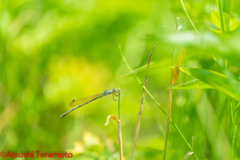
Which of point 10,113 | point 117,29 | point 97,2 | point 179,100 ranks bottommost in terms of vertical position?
point 10,113

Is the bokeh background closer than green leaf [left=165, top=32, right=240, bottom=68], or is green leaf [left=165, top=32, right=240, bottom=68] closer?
green leaf [left=165, top=32, right=240, bottom=68]

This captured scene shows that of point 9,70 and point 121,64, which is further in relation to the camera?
point 121,64

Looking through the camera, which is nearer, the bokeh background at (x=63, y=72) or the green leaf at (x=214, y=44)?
the green leaf at (x=214, y=44)

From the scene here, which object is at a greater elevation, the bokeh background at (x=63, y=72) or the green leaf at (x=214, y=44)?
the green leaf at (x=214, y=44)

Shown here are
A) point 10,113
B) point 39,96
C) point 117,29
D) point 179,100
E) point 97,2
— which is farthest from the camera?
point 117,29

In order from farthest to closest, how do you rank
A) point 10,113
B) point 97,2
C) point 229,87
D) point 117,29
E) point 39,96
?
point 117,29 < point 97,2 < point 39,96 < point 10,113 < point 229,87

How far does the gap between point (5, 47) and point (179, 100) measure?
3.40 feet

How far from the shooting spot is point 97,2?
156 cm

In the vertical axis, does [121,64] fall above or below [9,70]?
below

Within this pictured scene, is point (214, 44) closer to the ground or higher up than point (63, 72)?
higher up

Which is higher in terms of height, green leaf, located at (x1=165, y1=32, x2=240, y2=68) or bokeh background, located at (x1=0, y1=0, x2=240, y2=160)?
green leaf, located at (x1=165, y1=32, x2=240, y2=68)

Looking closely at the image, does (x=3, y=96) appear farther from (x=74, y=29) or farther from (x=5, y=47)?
(x=74, y=29)

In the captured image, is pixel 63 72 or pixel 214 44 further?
pixel 63 72

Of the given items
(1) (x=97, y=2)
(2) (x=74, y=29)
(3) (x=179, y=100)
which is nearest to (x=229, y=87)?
(3) (x=179, y=100)
